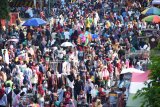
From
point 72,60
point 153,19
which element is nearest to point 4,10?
point 153,19

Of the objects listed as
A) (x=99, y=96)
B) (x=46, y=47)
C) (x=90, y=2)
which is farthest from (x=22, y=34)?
(x=90, y=2)

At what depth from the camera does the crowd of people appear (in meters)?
23.2

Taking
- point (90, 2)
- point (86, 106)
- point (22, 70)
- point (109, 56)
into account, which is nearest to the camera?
point (86, 106)

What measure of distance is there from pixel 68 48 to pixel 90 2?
1699 cm

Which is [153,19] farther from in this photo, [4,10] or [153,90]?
[153,90]

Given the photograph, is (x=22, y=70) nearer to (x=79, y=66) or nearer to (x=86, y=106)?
(x=79, y=66)

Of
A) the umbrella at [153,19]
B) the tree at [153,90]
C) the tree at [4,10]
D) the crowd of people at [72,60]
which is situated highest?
the tree at [153,90]

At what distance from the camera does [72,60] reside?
28.8 metres

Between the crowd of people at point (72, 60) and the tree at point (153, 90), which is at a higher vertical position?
the tree at point (153, 90)

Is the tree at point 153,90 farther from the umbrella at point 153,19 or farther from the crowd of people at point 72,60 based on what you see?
the umbrella at point 153,19

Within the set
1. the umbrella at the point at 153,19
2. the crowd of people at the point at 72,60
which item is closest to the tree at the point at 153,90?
the crowd of people at the point at 72,60

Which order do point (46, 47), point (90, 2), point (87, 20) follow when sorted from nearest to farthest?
point (46, 47) → point (87, 20) → point (90, 2)

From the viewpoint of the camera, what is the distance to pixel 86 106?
901 inches

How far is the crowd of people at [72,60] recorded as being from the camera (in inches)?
912
